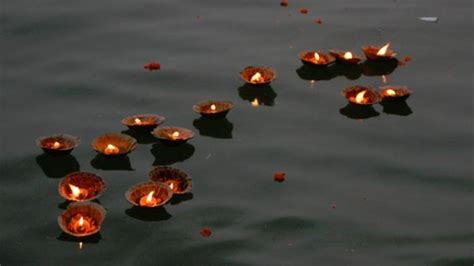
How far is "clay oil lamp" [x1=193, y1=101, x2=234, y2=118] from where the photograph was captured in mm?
6340

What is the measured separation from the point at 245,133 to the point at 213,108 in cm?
35

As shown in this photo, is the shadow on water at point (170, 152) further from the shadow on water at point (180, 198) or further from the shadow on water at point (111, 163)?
the shadow on water at point (180, 198)

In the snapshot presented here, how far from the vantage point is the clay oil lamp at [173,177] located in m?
5.59

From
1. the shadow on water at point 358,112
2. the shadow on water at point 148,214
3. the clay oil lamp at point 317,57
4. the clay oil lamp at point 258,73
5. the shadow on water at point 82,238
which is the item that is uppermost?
the clay oil lamp at point 317,57

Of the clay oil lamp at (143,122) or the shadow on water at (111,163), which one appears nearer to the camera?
the shadow on water at (111,163)

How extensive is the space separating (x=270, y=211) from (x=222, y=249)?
546 mm

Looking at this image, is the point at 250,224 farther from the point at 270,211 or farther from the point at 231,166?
the point at 231,166

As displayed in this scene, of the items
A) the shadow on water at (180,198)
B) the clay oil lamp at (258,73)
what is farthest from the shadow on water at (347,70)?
the shadow on water at (180,198)

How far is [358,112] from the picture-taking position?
6.73 m

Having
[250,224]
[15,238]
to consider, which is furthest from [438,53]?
[15,238]

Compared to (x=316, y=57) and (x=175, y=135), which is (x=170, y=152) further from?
(x=316, y=57)

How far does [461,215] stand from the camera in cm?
547

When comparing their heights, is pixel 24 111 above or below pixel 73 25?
below

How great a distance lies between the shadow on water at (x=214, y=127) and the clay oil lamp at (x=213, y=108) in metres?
0.10
